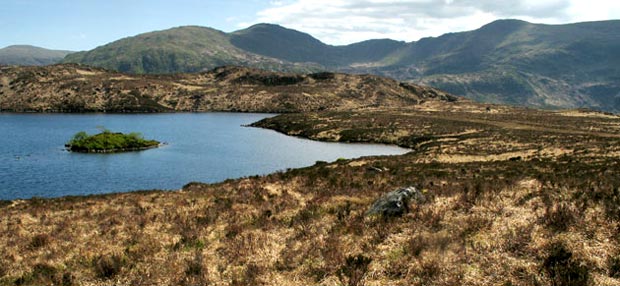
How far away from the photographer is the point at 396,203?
18859mm

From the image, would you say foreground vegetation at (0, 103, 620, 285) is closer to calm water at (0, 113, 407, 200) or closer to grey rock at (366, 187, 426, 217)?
grey rock at (366, 187, 426, 217)

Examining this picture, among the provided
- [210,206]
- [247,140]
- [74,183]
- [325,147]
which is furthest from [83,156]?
[210,206]

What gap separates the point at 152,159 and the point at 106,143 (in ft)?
58.0

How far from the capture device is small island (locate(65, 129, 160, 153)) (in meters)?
87.1

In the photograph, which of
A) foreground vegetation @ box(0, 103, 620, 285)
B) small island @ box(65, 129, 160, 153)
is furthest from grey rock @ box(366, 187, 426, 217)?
small island @ box(65, 129, 160, 153)

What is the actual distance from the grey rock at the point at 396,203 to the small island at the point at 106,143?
8158 cm

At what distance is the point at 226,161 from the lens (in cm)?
Result: 7844

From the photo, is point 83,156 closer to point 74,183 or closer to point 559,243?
point 74,183

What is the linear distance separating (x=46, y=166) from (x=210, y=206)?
57075mm

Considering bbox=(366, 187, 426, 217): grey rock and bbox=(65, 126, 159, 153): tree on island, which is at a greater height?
bbox=(366, 187, 426, 217): grey rock

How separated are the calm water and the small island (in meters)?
3.49

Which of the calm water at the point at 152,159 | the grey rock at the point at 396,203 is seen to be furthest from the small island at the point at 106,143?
the grey rock at the point at 396,203

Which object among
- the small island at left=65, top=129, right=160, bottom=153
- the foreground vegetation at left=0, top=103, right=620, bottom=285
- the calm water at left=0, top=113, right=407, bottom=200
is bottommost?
the calm water at left=0, top=113, right=407, bottom=200

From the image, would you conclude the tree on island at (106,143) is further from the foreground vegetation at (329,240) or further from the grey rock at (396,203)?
the grey rock at (396,203)
